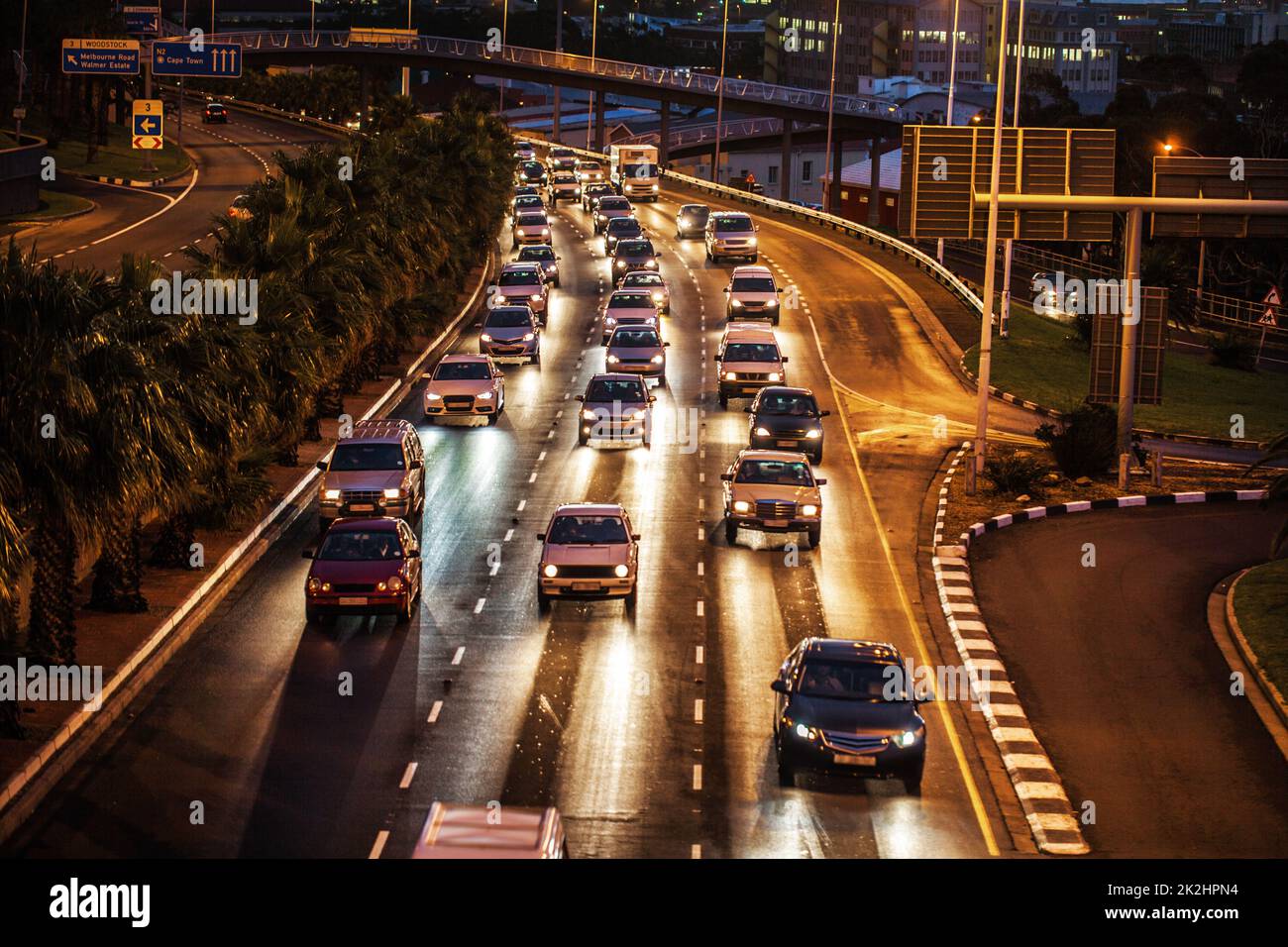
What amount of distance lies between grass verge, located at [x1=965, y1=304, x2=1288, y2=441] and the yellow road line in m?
7.49

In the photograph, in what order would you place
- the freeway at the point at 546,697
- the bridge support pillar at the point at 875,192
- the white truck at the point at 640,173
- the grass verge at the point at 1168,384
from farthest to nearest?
the bridge support pillar at the point at 875,192, the white truck at the point at 640,173, the grass verge at the point at 1168,384, the freeway at the point at 546,697

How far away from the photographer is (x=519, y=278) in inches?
2611

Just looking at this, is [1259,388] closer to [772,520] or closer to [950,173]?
[950,173]

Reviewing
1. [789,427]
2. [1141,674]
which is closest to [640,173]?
[789,427]

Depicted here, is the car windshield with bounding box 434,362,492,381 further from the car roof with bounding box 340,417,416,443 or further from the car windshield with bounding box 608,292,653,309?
the car windshield with bounding box 608,292,653,309

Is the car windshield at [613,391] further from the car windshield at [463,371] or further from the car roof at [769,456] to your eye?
the car roof at [769,456]

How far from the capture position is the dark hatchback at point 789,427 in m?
44.1

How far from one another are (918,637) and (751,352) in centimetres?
2256

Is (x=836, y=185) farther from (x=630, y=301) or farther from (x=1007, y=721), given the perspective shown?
(x=1007, y=721)

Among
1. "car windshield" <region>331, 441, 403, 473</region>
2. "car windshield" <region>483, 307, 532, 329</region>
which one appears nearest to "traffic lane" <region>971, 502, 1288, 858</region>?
"car windshield" <region>331, 441, 403, 473</region>

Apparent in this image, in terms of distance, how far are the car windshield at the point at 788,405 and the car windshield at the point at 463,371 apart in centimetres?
825

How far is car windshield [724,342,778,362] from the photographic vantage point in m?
52.3

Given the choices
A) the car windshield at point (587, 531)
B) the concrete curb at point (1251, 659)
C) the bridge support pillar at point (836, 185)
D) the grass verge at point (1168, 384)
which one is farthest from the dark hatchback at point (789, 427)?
the bridge support pillar at point (836, 185)

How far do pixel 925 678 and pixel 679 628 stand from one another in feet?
14.8
